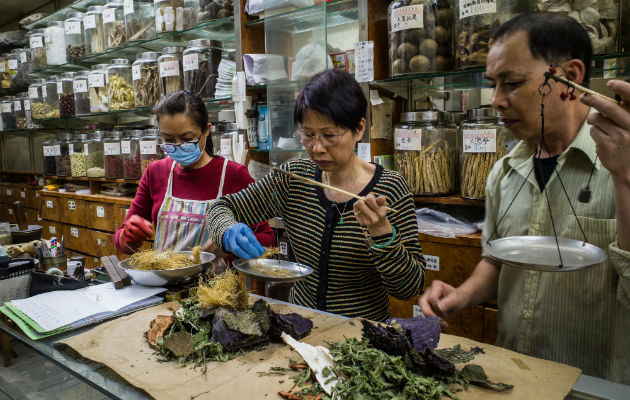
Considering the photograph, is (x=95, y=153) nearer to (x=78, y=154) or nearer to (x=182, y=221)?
(x=78, y=154)

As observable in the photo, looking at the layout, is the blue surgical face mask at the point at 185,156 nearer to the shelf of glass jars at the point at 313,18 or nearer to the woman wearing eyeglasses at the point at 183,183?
the woman wearing eyeglasses at the point at 183,183

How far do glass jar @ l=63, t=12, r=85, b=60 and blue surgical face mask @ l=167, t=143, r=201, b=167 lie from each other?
3361 mm

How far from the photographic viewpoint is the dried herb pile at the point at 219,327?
1318 mm

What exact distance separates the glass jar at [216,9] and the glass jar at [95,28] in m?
1.67

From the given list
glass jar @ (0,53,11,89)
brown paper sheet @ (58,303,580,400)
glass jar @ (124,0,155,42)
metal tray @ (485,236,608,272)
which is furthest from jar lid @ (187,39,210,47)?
glass jar @ (0,53,11,89)

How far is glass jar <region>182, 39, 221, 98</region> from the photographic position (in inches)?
138

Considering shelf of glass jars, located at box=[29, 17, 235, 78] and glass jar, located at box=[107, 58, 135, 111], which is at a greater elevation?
shelf of glass jars, located at box=[29, 17, 235, 78]

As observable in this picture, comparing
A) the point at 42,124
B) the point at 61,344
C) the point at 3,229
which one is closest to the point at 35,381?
the point at 3,229

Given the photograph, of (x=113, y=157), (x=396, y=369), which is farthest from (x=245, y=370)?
(x=113, y=157)

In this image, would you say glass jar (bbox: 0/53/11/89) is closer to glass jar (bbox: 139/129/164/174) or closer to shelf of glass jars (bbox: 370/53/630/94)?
glass jar (bbox: 139/129/164/174)

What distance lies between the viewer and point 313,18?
3.00m

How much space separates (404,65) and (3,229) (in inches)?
112

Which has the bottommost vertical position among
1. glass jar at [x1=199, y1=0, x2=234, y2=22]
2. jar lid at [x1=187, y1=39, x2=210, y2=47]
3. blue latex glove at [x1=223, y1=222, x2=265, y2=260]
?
blue latex glove at [x1=223, y1=222, x2=265, y2=260]

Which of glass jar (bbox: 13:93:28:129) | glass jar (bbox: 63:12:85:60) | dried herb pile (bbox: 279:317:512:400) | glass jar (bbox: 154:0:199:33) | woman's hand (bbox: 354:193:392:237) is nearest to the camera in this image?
dried herb pile (bbox: 279:317:512:400)
